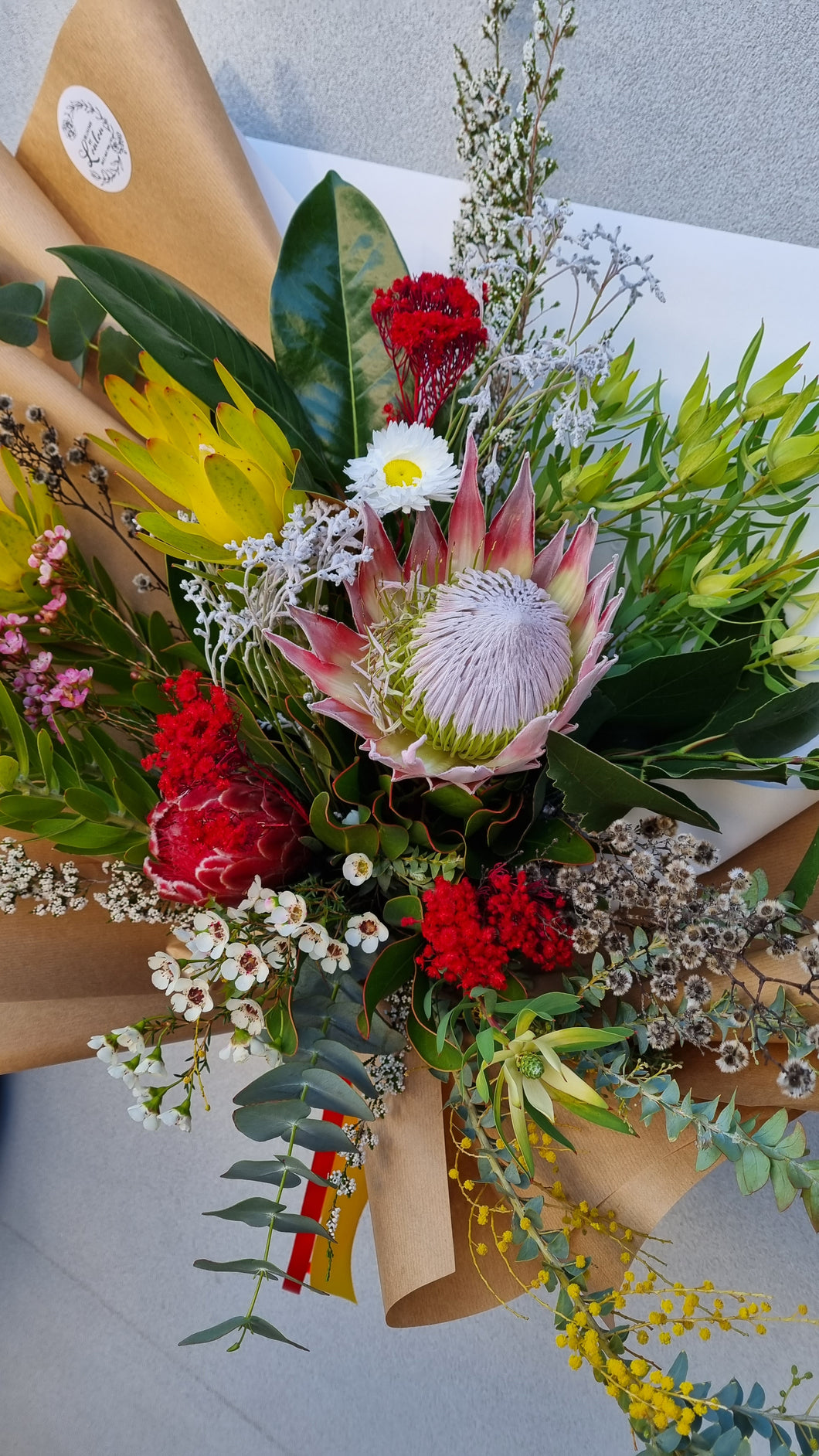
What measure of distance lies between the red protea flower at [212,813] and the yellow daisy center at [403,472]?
143 mm

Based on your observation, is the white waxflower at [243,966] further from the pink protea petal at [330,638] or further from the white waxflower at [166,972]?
the pink protea petal at [330,638]

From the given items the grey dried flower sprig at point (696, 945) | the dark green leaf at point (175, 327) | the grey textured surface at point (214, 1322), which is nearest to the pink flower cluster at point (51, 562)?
the dark green leaf at point (175, 327)

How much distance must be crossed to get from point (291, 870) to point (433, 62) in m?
0.73

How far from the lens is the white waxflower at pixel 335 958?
45 centimetres

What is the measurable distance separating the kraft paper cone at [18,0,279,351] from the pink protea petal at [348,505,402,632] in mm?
253

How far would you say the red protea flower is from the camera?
1.42 feet

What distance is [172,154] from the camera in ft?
2.00

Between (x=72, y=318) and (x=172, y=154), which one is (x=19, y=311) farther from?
(x=172, y=154)

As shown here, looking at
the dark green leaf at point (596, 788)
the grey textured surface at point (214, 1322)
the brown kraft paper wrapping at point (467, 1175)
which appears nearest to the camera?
the dark green leaf at point (596, 788)

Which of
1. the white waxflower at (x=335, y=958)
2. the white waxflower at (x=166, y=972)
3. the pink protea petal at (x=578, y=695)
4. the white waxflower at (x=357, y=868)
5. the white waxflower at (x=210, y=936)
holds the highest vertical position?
the pink protea petal at (x=578, y=695)

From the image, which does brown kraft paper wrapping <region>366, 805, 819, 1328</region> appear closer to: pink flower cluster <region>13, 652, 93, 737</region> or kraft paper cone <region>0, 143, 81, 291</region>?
pink flower cluster <region>13, 652, 93, 737</region>

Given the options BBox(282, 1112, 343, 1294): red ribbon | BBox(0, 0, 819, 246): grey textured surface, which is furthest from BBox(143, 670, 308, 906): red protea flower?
BBox(0, 0, 819, 246): grey textured surface

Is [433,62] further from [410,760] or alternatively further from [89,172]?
[410,760]

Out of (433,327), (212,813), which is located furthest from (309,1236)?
(433,327)
